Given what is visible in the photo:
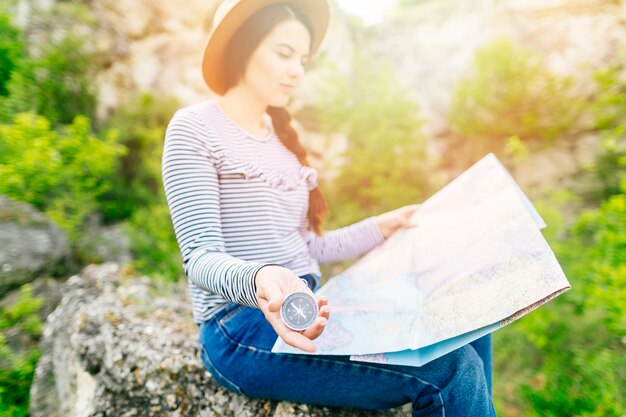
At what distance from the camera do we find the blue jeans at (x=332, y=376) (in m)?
0.85

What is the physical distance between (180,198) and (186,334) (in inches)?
36.9

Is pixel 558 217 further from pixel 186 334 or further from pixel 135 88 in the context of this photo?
pixel 135 88

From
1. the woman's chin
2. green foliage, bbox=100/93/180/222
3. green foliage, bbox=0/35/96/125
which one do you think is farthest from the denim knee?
green foliage, bbox=100/93/180/222

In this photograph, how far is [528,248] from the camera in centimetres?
83

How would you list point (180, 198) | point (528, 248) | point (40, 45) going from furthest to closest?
point (40, 45) < point (180, 198) < point (528, 248)

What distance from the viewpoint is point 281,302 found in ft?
2.13

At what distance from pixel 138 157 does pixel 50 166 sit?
12.4 feet

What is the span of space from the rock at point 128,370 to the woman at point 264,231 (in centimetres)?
20

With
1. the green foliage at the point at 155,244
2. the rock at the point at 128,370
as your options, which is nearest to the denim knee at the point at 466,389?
the rock at the point at 128,370

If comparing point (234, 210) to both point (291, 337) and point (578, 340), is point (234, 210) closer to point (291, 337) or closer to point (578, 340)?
point (291, 337)

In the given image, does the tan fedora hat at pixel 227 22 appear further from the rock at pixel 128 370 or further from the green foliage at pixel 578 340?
the green foliage at pixel 578 340

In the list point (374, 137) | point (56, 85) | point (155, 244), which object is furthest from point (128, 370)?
point (374, 137)

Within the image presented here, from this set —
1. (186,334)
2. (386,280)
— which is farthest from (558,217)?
(186,334)

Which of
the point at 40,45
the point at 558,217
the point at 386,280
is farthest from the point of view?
the point at 40,45
